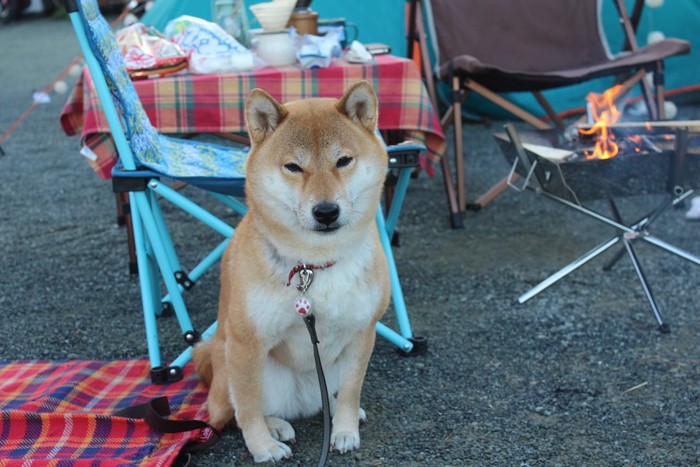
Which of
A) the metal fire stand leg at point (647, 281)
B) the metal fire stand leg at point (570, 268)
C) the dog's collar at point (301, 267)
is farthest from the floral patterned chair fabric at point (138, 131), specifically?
the metal fire stand leg at point (647, 281)

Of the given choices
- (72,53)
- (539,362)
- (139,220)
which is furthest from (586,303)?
(72,53)

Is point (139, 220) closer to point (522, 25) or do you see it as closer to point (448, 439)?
point (448, 439)

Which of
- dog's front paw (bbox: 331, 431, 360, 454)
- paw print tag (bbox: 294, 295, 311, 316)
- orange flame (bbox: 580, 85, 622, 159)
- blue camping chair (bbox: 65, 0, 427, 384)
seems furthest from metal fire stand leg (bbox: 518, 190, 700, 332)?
paw print tag (bbox: 294, 295, 311, 316)

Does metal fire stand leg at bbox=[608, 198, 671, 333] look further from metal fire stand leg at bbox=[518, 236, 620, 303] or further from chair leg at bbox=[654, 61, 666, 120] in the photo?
chair leg at bbox=[654, 61, 666, 120]

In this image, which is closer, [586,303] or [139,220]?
[139,220]

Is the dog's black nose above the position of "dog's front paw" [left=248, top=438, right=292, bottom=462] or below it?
above

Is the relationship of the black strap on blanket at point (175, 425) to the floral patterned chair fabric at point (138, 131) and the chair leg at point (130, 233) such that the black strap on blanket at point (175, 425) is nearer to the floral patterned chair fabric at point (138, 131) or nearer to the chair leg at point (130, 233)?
the floral patterned chair fabric at point (138, 131)

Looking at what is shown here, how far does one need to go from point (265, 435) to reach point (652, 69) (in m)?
3.35

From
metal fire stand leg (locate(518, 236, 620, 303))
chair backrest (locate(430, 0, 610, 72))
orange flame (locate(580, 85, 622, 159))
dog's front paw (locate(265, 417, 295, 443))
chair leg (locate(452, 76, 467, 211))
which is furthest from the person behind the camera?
chair backrest (locate(430, 0, 610, 72))

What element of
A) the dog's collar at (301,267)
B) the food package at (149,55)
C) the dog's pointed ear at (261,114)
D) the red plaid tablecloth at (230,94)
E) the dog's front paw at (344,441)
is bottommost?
the dog's front paw at (344,441)

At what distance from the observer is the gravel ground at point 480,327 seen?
2.39m

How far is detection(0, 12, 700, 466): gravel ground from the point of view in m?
2.39

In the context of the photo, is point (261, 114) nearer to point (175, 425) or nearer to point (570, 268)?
point (175, 425)

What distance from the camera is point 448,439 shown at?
2.39 m
